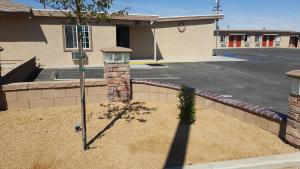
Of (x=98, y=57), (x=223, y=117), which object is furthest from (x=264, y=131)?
(x=98, y=57)

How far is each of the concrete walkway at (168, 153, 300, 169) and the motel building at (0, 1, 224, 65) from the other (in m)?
12.1

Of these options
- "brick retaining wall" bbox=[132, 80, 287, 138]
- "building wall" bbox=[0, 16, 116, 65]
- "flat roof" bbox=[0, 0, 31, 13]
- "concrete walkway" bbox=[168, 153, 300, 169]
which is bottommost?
"concrete walkway" bbox=[168, 153, 300, 169]

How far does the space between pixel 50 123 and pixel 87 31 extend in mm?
12720

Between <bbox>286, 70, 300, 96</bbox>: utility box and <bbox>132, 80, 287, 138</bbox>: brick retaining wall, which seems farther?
<bbox>132, 80, 287, 138</bbox>: brick retaining wall

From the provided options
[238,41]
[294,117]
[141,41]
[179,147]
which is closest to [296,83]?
[294,117]

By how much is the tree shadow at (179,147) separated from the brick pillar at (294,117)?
85.1 inches

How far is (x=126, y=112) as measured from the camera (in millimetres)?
7340

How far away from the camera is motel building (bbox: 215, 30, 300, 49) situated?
50750 millimetres

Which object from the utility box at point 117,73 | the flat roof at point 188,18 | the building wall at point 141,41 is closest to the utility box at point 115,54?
the utility box at point 117,73

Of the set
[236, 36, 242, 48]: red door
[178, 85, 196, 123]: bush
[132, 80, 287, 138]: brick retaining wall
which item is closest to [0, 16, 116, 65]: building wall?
[132, 80, 287, 138]: brick retaining wall

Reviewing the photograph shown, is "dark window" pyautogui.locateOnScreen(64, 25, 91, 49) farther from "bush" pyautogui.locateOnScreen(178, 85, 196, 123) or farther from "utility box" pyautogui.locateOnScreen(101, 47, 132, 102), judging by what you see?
"bush" pyautogui.locateOnScreen(178, 85, 196, 123)

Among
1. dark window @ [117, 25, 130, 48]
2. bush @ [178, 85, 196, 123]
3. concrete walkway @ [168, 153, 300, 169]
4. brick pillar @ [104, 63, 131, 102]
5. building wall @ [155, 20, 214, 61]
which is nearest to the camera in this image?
concrete walkway @ [168, 153, 300, 169]

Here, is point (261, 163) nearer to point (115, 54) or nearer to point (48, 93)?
point (115, 54)

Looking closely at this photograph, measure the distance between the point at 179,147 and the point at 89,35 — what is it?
14611 millimetres
